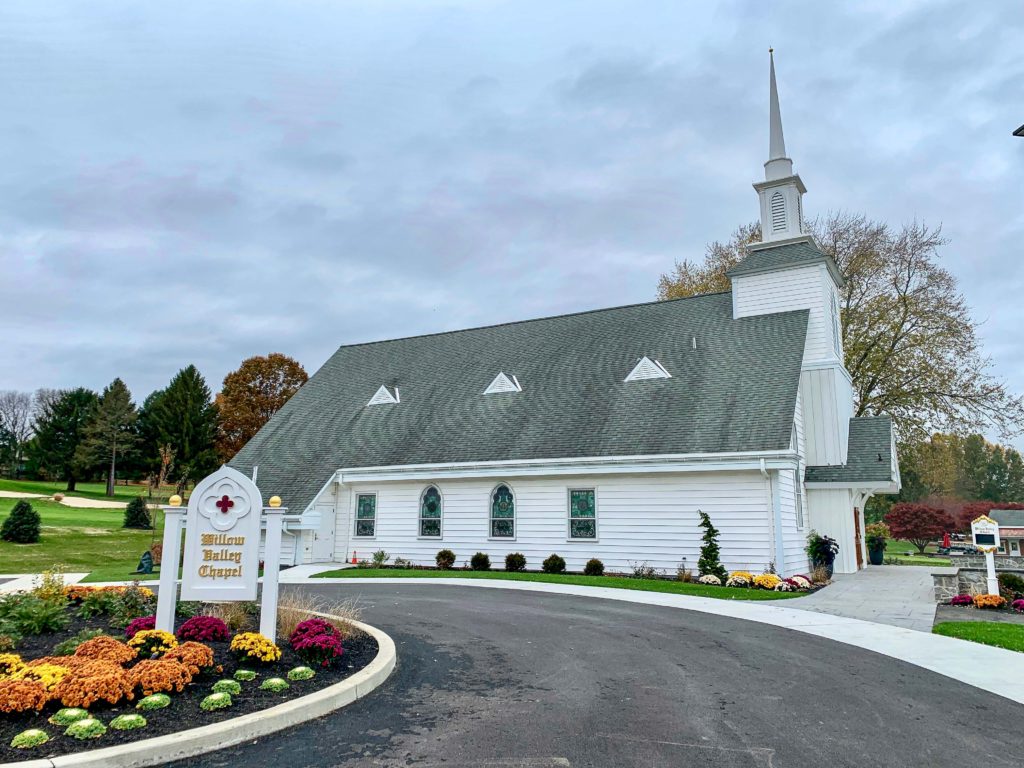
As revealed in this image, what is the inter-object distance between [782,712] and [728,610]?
6523 mm

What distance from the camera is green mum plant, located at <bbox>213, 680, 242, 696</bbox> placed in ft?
20.1

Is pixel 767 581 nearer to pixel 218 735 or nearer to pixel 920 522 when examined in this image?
pixel 218 735

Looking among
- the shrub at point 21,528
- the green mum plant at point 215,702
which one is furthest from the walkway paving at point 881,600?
the shrub at point 21,528

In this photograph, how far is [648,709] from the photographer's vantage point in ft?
20.7

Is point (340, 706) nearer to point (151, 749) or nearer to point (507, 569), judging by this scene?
point (151, 749)

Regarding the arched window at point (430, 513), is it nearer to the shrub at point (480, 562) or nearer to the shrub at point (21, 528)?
the shrub at point (480, 562)

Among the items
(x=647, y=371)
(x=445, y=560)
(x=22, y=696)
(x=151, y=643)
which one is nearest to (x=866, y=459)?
(x=647, y=371)

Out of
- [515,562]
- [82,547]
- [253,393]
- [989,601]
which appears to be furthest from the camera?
[253,393]

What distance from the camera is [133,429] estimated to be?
2426 inches

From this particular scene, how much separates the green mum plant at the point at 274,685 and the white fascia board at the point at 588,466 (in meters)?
13.5

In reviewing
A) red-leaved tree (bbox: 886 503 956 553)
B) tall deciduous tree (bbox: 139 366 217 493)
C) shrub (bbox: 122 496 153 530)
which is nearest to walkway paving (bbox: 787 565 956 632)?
shrub (bbox: 122 496 153 530)

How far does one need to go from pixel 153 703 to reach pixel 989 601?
1436cm

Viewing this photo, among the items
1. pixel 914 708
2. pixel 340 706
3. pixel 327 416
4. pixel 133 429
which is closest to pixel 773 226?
pixel 327 416

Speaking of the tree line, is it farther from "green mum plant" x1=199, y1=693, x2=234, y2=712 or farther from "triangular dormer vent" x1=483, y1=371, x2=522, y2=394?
"green mum plant" x1=199, y1=693, x2=234, y2=712
